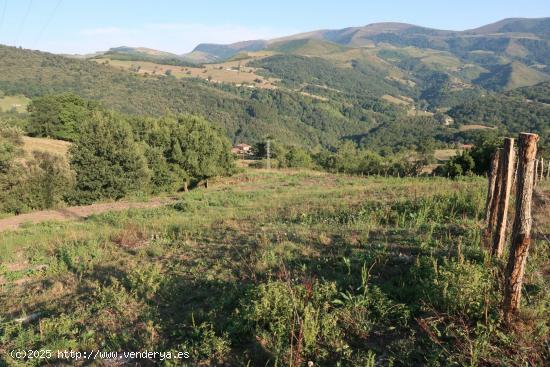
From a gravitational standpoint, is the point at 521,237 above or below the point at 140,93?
below

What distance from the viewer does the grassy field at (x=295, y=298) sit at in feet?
14.4

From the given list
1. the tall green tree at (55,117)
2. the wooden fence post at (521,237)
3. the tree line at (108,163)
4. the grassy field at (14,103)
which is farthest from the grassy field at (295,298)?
the grassy field at (14,103)

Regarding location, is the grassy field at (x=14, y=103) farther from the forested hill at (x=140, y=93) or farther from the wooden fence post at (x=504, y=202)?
the wooden fence post at (x=504, y=202)

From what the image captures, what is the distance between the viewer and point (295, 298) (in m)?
5.28

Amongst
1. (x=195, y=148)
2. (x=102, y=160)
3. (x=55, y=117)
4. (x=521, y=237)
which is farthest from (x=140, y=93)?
(x=521, y=237)

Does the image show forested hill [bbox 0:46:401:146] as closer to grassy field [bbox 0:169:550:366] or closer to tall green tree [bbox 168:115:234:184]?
tall green tree [bbox 168:115:234:184]

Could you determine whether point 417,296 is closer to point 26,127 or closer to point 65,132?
point 65,132

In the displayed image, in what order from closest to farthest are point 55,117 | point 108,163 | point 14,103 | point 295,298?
1. point 295,298
2. point 108,163
3. point 55,117
4. point 14,103

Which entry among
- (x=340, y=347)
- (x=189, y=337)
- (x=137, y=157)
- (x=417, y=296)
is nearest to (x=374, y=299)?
(x=417, y=296)

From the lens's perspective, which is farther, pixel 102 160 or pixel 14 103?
pixel 14 103

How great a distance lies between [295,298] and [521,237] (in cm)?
308

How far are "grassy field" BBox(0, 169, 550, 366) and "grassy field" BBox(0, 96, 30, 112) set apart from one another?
119 meters

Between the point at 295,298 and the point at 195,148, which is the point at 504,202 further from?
the point at 195,148

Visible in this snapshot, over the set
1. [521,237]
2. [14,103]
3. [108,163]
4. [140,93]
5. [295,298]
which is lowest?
[108,163]
